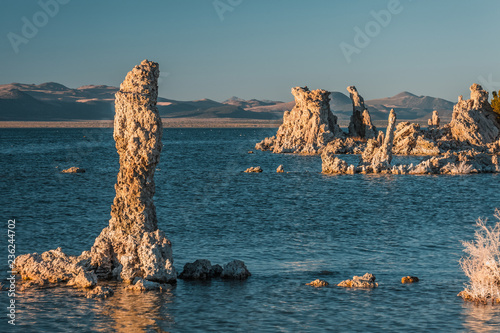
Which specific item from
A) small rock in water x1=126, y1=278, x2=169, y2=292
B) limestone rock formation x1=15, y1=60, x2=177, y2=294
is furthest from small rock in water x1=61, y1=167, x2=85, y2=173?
small rock in water x1=126, y1=278, x2=169, y2=292

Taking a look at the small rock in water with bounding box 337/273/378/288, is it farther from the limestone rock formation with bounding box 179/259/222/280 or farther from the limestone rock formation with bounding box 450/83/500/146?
the limestone rock formation with bounding box 450/83/500/146

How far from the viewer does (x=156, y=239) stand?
2355 centimetres

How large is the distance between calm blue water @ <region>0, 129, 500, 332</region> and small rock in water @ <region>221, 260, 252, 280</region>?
54 cm

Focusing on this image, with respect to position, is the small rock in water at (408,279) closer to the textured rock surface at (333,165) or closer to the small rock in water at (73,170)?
the textured rock surface at (333,165)

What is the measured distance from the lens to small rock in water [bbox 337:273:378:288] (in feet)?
76.8

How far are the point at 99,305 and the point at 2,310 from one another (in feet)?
9.87

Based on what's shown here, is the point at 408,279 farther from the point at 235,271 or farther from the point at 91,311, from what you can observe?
the point at 91,311

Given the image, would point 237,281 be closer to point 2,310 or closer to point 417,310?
point 417,310

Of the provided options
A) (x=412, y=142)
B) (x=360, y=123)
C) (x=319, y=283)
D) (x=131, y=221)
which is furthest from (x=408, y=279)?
(x=360, y=123)

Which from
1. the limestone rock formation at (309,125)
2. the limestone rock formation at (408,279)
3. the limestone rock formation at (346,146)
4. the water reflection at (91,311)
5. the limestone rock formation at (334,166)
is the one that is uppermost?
the limestone rock formation at (309,125)

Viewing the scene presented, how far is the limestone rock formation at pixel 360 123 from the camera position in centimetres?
12119

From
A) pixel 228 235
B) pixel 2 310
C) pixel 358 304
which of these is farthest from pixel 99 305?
pixel 228 235

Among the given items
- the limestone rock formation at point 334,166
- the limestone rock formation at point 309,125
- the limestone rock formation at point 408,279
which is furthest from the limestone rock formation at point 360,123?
the limestone rock formation at point 408,279

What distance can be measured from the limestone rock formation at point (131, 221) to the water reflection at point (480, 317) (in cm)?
1031
